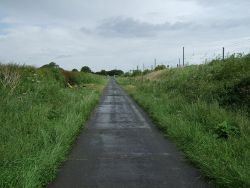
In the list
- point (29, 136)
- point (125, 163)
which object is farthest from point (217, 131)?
point (29, 136)

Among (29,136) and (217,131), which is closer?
(29,136)

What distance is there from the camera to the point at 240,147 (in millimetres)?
9180

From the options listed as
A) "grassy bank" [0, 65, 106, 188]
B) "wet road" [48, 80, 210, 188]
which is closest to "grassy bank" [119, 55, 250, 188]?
"wet road" [48, 80, 210, 188]

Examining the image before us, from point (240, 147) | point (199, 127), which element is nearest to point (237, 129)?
point (199, 127)

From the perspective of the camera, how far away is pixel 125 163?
357 inches

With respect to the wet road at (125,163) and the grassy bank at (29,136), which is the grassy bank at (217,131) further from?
the grassy bank at (29,136)

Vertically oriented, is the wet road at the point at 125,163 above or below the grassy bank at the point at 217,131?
below

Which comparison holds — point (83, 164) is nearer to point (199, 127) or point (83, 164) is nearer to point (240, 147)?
point (240, 147)

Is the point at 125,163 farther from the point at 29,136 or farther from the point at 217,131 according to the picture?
the point at 217,131

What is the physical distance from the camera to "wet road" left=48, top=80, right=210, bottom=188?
296 inches

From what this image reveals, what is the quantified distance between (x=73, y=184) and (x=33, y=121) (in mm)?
4864

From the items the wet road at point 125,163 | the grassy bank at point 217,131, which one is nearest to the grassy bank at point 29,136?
the wet road at point 125,163

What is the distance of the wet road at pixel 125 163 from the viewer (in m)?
7.53

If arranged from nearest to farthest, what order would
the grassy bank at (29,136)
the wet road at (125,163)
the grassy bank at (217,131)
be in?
the grassy bank at (29,136) < the wet road at (125,163) < the grassy bank at (217,131)
